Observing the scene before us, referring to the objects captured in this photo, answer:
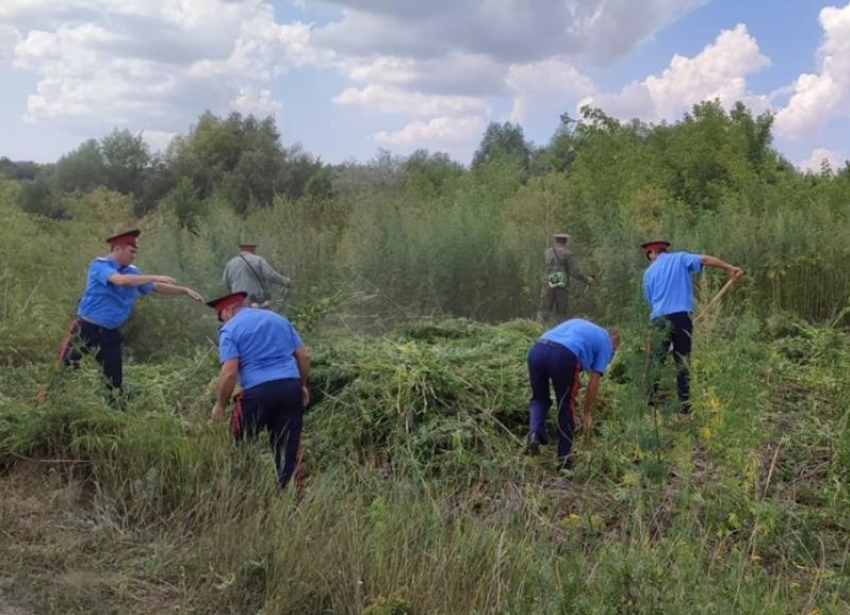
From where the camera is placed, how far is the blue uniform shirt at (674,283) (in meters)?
8.25

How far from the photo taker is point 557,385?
6.32 m

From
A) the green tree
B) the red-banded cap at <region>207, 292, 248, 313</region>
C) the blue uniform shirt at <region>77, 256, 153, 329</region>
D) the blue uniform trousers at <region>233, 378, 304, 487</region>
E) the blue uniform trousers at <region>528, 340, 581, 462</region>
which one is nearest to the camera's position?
the blue uniform trousers at <region>233, 378, 304, 487</region>

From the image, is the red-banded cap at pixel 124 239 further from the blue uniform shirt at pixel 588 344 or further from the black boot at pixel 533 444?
the black boot at pixel 533 444

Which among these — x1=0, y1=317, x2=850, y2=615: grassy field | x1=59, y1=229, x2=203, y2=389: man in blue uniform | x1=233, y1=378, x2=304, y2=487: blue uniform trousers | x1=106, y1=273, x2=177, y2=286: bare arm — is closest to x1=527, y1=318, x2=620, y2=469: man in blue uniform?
x1=0, y1=317, x2=850, y2=615: grassy field

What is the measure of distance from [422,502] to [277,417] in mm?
1382

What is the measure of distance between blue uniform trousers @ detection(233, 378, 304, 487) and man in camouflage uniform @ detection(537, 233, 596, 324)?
23.9 ft

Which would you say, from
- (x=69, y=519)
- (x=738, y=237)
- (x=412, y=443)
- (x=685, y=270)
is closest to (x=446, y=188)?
(x=738, y=237)

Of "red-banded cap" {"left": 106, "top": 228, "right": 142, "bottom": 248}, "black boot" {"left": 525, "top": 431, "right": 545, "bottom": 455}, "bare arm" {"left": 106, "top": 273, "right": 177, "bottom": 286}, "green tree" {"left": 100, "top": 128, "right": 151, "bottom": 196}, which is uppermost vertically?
"green tree" {"left": 100, "top": 128, "right": 151, "bottom": 196}

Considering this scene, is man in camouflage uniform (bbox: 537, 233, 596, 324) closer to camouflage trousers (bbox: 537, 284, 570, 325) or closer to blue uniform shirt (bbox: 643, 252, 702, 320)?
camouflage trousers (bbox: 537, 284, 570, 325)

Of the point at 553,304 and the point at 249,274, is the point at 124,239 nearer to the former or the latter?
the point at 249,274

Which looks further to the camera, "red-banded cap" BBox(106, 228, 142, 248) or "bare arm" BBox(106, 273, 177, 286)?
"red-banded cap" BBox(106, 228, 142, 248)

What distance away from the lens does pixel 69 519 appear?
4836mm

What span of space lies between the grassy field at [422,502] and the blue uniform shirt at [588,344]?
0.46m

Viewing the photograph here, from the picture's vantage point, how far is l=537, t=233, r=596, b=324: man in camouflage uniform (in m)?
12.6
